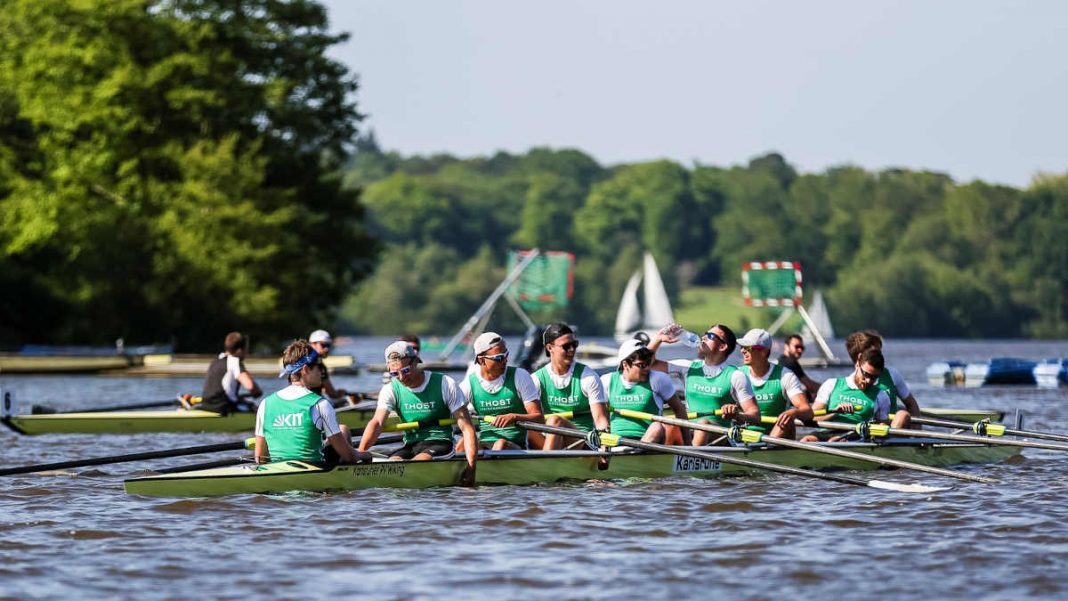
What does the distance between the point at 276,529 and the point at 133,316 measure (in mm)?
39880

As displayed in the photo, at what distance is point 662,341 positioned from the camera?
55.4 feet

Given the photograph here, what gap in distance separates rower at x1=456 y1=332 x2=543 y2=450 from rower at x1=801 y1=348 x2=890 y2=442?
348 centimetres

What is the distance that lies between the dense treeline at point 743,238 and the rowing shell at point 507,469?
359ft

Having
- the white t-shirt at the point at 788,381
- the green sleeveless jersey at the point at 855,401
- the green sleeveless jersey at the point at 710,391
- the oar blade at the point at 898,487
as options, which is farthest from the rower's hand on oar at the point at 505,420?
the green sleeveless jersey at the point at 855,401

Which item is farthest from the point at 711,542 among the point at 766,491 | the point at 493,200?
the point at 493,200

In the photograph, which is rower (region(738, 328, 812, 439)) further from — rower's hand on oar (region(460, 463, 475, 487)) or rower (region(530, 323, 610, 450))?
rower's hand on oar (region(460, 463, 475, 487))

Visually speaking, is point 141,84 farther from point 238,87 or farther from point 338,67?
point 338,67

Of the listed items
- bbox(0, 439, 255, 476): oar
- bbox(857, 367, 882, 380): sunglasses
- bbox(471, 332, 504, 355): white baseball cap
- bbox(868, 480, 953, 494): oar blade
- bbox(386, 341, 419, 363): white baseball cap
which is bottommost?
bbox(868, 480, 953, 494): oar blade

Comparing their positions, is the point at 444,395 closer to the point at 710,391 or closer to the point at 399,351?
the point at 399,351

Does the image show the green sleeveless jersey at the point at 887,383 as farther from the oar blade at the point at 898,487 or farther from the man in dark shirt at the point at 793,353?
the oar blade at the point at 898,487

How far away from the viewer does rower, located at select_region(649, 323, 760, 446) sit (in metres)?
16.3

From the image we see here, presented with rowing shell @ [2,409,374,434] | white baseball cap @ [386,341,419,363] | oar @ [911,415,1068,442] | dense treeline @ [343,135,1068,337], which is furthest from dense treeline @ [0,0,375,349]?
dense treeline @ [343,135,1068,337]

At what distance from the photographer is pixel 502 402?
49.8ft

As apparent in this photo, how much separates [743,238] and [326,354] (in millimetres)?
138858
